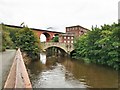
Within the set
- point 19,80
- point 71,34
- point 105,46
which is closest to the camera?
point 19,80

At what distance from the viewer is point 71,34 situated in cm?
6353

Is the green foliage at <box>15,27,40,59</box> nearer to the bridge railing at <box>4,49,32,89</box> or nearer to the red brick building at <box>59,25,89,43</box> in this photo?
the red brick building at <box>59,25,89,43</box>

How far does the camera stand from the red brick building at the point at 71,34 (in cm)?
6277

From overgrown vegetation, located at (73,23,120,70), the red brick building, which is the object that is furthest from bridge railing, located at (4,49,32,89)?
the red brick building

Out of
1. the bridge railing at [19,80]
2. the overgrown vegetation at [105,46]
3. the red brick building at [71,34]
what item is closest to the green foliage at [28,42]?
the overgrown vegetation at [105,46]

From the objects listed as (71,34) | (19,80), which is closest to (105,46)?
(19,80)

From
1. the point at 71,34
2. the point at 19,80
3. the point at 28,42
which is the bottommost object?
the point at 19,80

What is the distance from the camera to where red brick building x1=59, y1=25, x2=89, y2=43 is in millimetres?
62769

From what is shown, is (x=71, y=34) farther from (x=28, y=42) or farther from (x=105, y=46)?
(x=105, y=46)

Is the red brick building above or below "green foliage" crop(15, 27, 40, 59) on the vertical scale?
above

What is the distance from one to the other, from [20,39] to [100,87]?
21831 millimetres

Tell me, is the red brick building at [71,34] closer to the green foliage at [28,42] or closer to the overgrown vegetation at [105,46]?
the overgrown vegetation at [105,46]

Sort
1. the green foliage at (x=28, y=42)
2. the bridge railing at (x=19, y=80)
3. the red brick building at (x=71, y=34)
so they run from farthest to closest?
the red brick building at (x=71, y=34), the green foliage at (x=28, y=42), the bridge railing at (x=19, y=80)

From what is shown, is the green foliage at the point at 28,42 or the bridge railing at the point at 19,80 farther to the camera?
the green foliage at the point at 28,42
